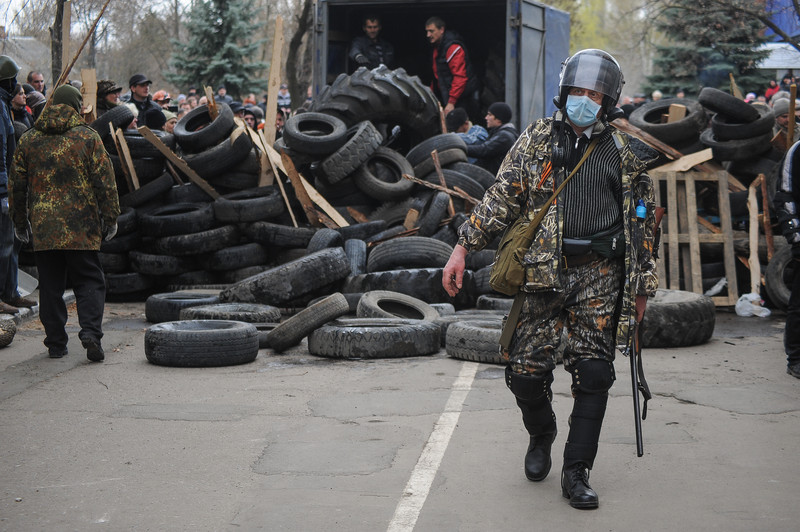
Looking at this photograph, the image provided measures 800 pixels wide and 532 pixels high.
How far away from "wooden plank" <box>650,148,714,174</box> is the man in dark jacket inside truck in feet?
19.6

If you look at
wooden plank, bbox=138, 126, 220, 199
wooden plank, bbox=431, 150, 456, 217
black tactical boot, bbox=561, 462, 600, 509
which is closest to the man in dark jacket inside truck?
wooden plank, bbox=431, 150, 456, 217

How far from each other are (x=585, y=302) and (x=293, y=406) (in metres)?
2.57

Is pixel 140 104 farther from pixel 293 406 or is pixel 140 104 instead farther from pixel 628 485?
pixel 628 485

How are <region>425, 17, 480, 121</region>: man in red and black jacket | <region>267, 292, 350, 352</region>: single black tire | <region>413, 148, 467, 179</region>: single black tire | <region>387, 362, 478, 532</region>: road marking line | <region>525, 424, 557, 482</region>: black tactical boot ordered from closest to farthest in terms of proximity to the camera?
<region>387, 362, 478, 532</region>: road marking line < <region>525, 424, 557, 482</region>: black tactical boot < <region>267, 292, 350, 352</region>: single black tire < <region>413, 148, 467, 179</region>: single black tire < <region>425, 17, 480, 121</region>: man in red and black jacket

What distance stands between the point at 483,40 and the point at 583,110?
1468 centimetres

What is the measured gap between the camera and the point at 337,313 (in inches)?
345

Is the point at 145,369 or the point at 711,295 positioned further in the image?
the point at 711,295

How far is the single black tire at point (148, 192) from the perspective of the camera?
13477 millimetres

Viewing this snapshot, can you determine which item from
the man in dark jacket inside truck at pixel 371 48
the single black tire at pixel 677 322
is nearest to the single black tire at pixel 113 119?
the man in dark jacket inside truck at pixel 371 48

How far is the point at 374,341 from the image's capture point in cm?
845

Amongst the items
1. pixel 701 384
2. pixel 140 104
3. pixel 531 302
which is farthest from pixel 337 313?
pixel 140 104

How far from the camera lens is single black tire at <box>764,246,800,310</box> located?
11.6 metres

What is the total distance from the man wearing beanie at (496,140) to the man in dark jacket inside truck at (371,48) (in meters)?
2.93

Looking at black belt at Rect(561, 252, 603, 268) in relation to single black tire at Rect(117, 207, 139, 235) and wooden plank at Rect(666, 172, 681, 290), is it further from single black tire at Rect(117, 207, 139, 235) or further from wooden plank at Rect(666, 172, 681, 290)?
single black tire at Rect(117, 207, 139, 235)
